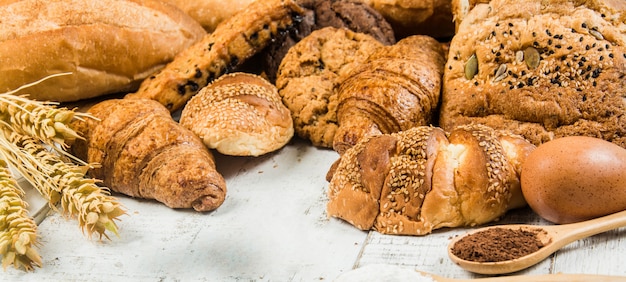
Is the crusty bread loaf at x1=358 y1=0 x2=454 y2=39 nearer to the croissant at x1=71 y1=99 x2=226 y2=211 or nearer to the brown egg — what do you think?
the croissant at x1=71 y1=99 x2=226 y2=211

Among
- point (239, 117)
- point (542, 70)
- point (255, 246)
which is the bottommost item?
point (255, 246)

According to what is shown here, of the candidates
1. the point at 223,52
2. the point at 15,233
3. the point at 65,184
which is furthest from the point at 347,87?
the point at 15,233

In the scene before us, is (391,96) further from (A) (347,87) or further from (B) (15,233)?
(B) (15,233)

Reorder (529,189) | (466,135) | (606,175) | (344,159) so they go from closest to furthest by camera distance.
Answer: (606,175), (529,189), (466,135), (344,159)

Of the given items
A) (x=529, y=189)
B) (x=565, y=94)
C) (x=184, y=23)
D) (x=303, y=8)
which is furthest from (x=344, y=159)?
(x=184, y=23)

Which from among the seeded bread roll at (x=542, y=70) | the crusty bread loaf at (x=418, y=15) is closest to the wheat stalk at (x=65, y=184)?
the seeded bread roll at (x=542, y=70)

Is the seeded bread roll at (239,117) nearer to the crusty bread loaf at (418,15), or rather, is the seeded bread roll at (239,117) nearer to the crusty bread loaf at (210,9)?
the crusty bread loaf at (210,9)

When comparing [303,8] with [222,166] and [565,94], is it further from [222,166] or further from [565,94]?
[565,94]
